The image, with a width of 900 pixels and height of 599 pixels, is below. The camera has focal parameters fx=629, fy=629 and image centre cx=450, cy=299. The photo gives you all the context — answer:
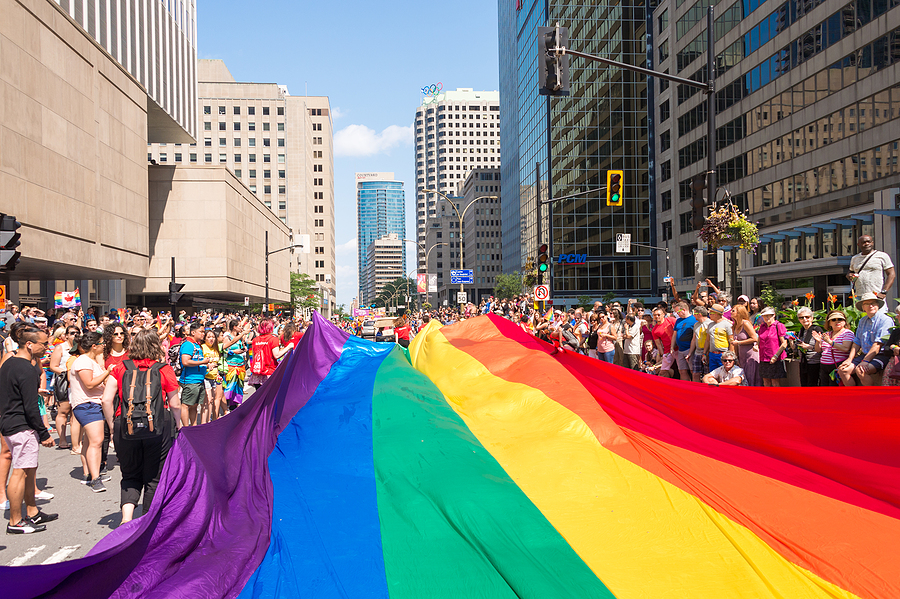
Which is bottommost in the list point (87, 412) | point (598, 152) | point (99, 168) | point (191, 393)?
point (191, 393)

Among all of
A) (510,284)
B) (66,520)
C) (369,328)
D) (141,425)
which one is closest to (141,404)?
(141,425)

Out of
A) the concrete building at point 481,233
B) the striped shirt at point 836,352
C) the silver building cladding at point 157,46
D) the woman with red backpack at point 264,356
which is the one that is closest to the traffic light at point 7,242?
the woman with red backpack at point 264,356

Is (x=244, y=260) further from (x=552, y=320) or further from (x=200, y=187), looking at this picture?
(x=552, y=320)

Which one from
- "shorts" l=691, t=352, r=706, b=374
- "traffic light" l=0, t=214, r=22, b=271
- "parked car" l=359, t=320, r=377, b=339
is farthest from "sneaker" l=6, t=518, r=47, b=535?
"parked car" l=359, t=320, r=377, b=339

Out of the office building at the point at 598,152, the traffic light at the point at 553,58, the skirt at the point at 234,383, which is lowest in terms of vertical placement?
the skirt at the point at 234,383

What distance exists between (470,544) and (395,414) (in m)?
2.77

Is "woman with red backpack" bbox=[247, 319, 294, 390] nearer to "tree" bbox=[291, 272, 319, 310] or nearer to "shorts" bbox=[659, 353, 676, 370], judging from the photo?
"shorts" bbox=[659, 353, 676, 370]

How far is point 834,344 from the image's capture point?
9461mm

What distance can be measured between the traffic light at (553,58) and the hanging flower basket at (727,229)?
3.69m

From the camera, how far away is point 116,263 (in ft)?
121

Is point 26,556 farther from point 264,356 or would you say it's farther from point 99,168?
point 99,168

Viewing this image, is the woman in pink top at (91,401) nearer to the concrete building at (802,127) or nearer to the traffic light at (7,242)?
the traffic light at (7,242)

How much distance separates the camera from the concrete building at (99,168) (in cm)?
2686

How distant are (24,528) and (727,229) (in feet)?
38.5
